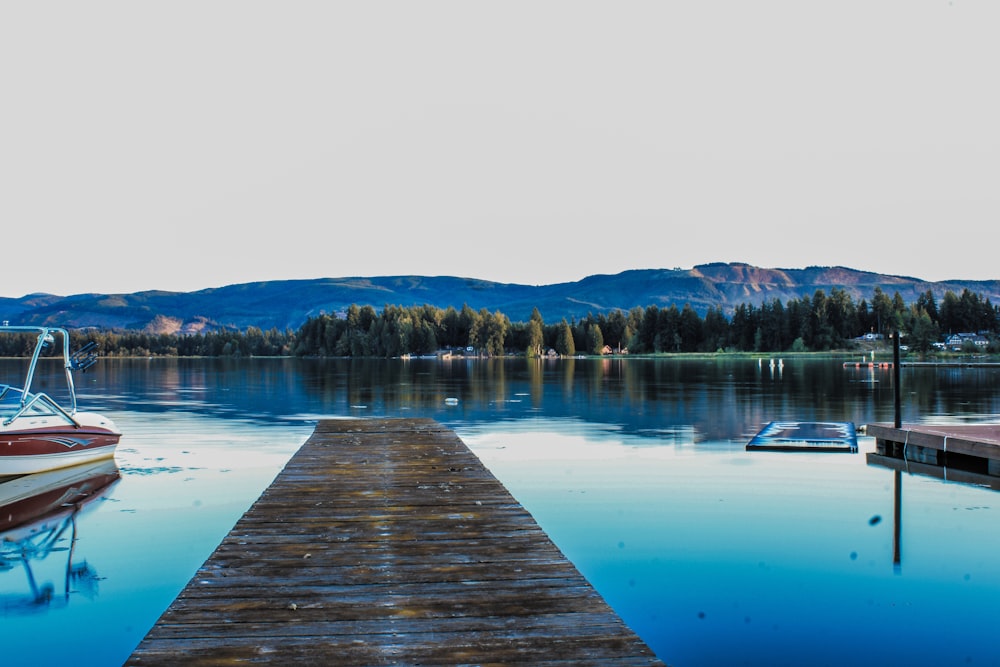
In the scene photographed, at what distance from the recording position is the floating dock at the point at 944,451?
22328 millimetres

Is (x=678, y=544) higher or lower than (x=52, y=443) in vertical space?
lower

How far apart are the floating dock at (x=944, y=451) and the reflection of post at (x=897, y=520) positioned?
1.62 metres

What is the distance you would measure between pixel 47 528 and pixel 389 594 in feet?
37.6

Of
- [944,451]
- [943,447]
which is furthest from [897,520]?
[944,451]

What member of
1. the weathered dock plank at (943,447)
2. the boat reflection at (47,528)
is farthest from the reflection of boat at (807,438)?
the boat reflection at (47,528)

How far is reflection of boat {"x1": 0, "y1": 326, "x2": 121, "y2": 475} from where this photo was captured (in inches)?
846

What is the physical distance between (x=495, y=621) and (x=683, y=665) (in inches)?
146

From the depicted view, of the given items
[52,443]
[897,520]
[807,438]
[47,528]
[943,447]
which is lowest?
[897,520]

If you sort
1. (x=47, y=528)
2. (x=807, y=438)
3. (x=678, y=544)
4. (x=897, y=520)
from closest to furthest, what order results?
(x=678, y=544) → (x=47, y=528) → (x=897, y=520) → (x=807, y=438)

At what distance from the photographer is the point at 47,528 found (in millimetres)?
16406

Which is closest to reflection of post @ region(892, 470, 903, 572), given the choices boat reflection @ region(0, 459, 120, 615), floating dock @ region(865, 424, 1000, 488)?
floating dock @ region(865, 424, 1000, 488)

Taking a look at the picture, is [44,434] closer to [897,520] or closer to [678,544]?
[678,544]

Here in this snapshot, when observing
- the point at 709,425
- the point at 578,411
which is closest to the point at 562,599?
the point at 709,425

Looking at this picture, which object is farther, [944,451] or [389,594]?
[944,451]
